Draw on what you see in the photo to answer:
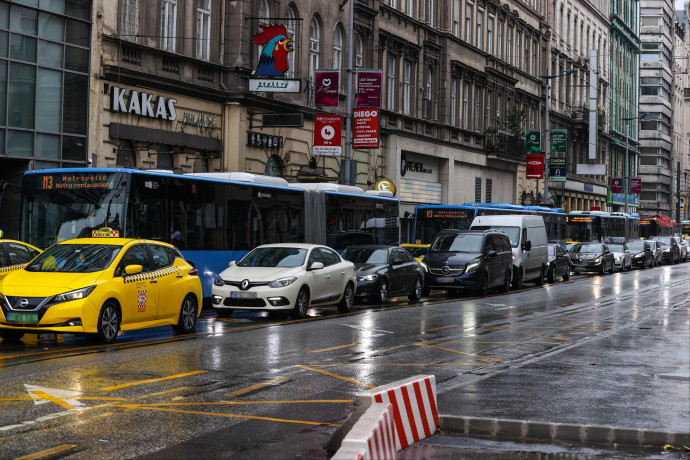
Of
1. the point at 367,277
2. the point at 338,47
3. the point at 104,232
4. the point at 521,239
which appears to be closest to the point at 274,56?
the point at 367,277

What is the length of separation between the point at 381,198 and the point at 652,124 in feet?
344

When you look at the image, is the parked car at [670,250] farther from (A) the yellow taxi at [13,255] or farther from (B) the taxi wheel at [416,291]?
(A) the yellow taxi at [13,255]

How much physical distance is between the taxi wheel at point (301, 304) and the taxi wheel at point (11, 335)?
6.14 metres

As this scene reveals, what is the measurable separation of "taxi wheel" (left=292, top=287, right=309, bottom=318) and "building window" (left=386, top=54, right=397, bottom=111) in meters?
27.2

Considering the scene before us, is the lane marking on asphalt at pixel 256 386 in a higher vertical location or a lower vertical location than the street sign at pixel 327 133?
lower

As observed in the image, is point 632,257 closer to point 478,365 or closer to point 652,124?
point 478,365

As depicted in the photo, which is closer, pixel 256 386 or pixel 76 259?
pixel 256 386

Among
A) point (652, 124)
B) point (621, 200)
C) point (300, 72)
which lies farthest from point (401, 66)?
point (652, 124)

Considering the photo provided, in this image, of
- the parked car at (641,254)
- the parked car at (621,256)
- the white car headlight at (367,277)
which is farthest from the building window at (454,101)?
the white car headlight at (367,277)

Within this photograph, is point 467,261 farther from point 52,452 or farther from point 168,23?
point 52,452

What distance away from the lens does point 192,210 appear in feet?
74.7

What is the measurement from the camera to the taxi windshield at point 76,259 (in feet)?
50.8

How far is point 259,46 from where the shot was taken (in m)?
35.4

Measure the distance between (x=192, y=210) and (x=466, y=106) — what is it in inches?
1421
